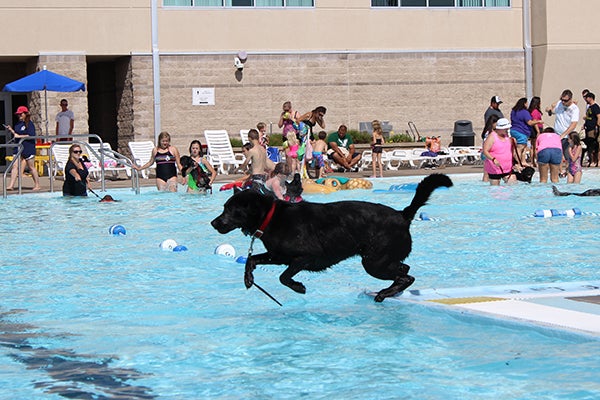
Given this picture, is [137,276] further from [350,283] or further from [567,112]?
[567,112]

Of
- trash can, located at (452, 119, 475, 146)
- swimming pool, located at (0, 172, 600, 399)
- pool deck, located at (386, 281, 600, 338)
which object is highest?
trash can, located at (452, 119, 475, 146)

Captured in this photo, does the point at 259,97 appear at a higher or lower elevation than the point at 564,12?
lower

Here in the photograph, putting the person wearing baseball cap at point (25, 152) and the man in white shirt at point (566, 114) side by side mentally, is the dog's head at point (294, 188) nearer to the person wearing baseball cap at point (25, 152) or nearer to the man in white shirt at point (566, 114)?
the person wearing baseball cap at point (25, 152)

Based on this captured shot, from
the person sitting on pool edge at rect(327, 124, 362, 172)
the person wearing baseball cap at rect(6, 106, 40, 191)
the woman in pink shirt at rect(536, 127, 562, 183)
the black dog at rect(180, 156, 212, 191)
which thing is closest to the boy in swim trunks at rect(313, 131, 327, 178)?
the person sitting on pool edge at rect(327, 124, 362, 172)

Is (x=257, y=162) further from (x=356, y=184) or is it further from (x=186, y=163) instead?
(x=356, y=184)

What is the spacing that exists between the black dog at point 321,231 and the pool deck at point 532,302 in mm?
446

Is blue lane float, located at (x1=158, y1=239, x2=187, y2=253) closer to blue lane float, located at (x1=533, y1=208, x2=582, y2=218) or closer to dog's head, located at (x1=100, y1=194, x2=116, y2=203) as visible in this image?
blue lane float, located at (x1=533, y1=208, x2=582, y2=218)

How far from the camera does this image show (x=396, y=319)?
7.79m

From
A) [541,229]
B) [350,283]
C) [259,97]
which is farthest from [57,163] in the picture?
[350,283]

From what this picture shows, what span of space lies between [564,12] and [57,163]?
51.0 ft

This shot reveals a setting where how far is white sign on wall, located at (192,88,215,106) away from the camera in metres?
28.8

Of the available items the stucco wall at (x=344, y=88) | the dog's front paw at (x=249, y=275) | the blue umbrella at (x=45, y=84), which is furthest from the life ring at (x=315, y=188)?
the dog's front paw at (x=249, y=275)

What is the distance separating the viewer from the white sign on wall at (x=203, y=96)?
1136 inches

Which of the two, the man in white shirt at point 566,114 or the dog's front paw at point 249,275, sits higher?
the man in white shirt at point 566,114
